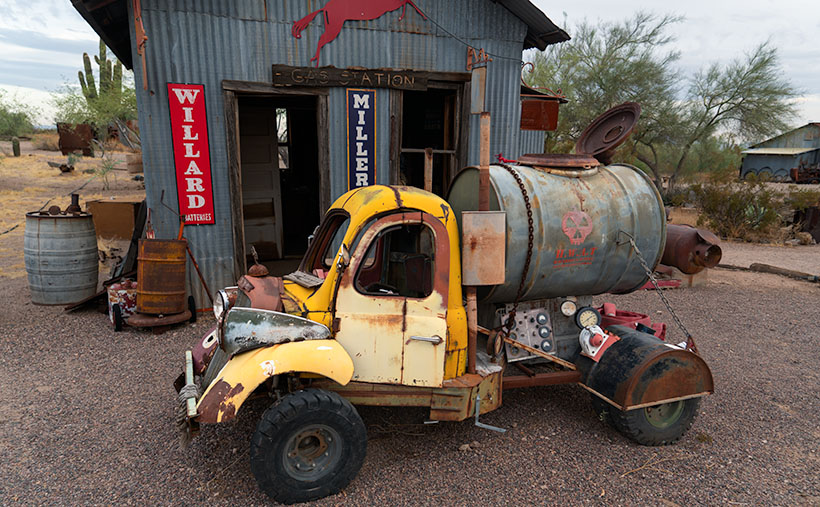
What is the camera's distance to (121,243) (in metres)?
10.8

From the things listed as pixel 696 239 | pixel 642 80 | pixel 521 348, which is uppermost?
pixel 642 80

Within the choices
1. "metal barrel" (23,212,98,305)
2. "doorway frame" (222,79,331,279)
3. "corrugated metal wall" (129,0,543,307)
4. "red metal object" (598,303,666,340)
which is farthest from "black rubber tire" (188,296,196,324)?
"red metal object" (598,303,666,340)

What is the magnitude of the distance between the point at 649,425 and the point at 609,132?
274 cm

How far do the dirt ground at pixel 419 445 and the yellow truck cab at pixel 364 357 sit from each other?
33cm

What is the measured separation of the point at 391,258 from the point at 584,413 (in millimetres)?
2225

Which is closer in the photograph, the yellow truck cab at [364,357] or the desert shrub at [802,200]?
the yellow truck cab at [364,357]

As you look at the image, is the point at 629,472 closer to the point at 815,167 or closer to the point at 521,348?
the point at 521,348

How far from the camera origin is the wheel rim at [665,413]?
3.92 metres

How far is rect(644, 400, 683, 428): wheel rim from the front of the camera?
3916 millimetres

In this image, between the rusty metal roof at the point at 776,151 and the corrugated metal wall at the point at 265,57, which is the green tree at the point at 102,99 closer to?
the corrugated metal wall at the point at 265,57

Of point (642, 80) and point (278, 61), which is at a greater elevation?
point (642, 80)

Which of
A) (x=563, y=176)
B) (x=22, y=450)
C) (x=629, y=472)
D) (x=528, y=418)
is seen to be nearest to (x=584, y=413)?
(x=528, y=418)

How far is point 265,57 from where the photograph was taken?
6.55 metres

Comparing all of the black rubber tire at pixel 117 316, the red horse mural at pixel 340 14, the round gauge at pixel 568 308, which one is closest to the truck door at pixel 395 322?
the round gauge at pixel 568 308
